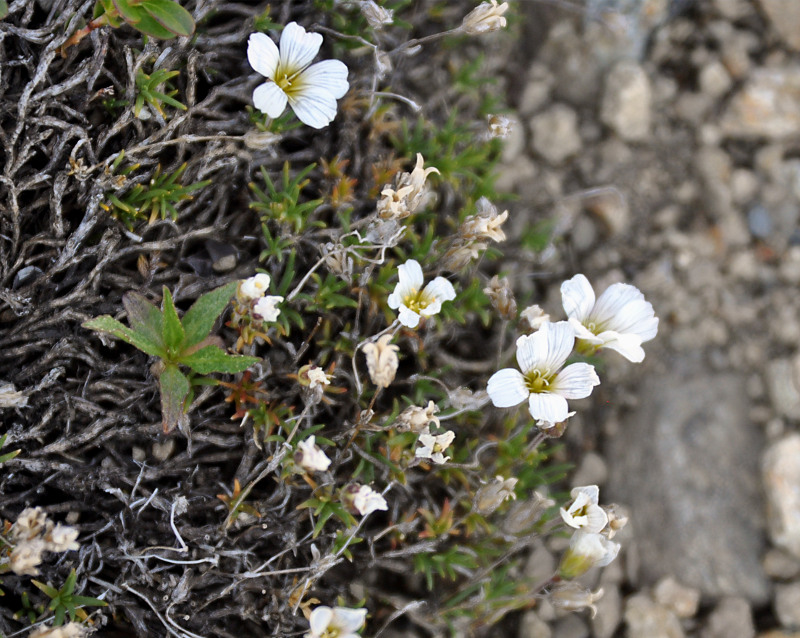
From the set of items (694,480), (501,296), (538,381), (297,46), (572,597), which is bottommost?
(694,480)

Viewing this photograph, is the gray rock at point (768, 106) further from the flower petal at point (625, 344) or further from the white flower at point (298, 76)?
the white flower at point (298, 76)

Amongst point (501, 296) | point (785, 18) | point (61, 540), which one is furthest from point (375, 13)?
point (785, 18)

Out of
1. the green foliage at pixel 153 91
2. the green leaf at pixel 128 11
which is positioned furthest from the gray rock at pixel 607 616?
the green leaf at pixel 128 11

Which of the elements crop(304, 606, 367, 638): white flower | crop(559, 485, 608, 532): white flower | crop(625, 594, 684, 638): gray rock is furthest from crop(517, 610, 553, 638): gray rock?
crop(304, 606, 367, 638): white flower

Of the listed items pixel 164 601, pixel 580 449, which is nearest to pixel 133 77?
pixel 164 601

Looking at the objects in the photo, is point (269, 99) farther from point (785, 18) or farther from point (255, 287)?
point (785, 18)

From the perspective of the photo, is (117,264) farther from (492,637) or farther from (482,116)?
(492,637)
